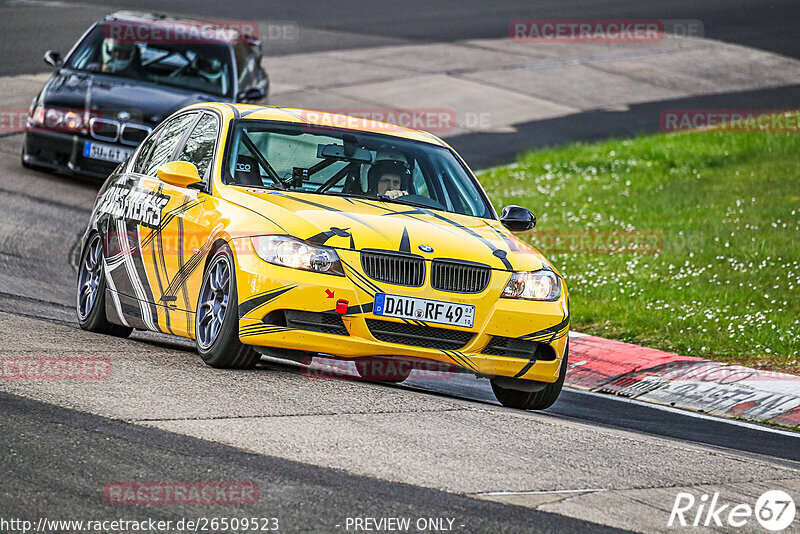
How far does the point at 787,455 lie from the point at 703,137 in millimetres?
16325

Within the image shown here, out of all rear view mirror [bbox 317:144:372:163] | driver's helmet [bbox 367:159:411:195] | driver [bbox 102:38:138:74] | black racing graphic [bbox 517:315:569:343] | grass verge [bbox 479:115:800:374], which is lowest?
grass verge [bbox 479:115:800:374]

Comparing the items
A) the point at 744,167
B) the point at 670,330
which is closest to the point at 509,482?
the point at 670,330

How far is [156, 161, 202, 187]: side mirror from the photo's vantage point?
8375mm

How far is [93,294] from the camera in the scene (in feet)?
31.4

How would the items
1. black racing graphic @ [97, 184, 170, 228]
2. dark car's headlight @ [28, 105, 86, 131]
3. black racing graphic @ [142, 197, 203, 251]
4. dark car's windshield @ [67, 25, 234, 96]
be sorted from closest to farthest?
black racing graphic @ [142, 197, 203, 251] → black racing graphic @ [97, 184, 170, 228] → dark car's headlight @ [28, 105, 86, 131] → dark car's windshield @ [67, 25, 234, 96]

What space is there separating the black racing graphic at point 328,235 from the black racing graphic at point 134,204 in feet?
5.23

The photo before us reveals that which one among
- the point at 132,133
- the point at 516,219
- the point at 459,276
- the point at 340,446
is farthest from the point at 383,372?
the point at 132,133

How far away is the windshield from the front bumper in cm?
102

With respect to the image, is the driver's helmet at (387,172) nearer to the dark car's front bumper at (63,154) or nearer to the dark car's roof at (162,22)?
the dark car's front bumper at (63,154)

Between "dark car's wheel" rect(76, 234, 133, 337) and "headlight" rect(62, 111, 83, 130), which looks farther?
"headlight" rect(62, 111, 83, 130)

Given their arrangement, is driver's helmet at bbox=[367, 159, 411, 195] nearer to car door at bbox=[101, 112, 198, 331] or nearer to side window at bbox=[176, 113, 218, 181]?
side window at bbox=[176, 113, 218, 181]

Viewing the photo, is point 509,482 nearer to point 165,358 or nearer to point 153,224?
point 165,358

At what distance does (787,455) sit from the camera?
7.93 m

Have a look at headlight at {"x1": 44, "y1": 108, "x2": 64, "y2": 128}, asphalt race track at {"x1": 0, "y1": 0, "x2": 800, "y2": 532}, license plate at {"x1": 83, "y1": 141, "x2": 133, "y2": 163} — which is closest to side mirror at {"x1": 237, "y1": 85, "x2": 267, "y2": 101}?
license plate at {"x1": 83, "y1": 141, "x2": 133, "y2": 163}
